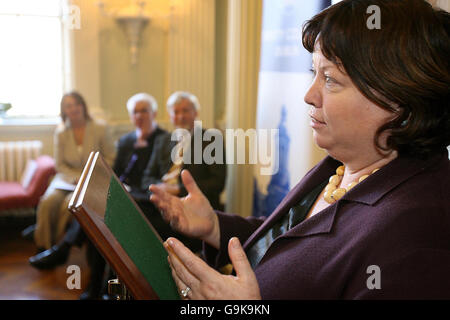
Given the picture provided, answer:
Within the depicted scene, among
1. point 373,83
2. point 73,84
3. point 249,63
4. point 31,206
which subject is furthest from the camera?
point 73,84

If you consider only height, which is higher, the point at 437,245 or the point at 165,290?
the point at 437,245

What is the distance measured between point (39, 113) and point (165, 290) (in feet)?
16.0

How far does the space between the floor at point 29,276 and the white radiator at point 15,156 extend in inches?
25.8

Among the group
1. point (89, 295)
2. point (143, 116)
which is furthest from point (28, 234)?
point (143, 116)

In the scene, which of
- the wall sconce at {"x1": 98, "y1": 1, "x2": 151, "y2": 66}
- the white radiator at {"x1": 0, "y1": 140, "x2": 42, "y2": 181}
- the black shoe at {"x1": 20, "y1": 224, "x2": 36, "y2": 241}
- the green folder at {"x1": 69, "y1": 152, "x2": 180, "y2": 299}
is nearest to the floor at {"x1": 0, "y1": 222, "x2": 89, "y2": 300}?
the black shoe at {"x1": 20, "y1": 224, "x2": 36, "y2": 241}

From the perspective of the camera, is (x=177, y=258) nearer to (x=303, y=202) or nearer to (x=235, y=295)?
(x=235, y=295)

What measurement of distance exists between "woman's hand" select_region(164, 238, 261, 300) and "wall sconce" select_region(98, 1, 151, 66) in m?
4.49

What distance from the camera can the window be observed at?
5.24 metres

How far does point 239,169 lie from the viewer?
3.66 m

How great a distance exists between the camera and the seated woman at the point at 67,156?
412cm

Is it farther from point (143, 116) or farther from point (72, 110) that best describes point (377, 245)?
point (72, 110)

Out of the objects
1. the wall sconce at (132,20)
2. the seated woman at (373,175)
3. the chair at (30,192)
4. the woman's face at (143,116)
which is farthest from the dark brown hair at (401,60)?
the wall sconce at (132,20)

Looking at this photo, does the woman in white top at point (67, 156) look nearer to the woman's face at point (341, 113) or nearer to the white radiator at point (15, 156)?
the white radiator at point (15, 156)

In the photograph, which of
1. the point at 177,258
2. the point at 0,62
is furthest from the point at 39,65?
the point at 177,258
